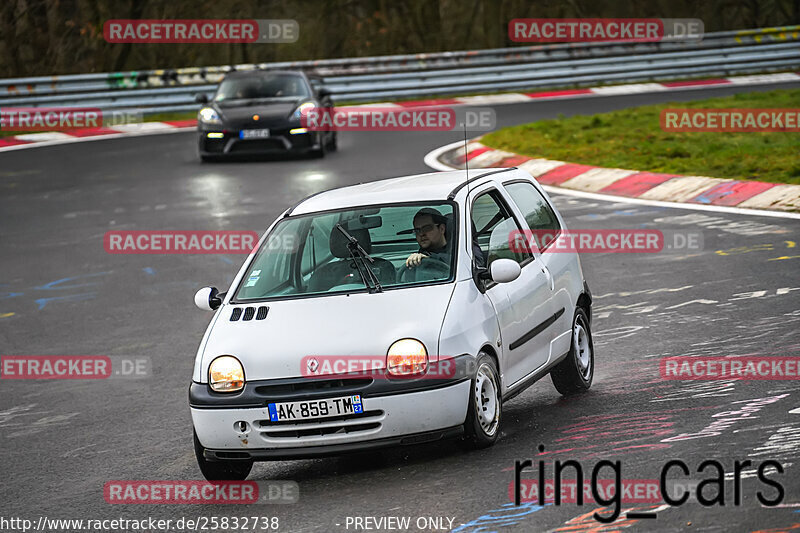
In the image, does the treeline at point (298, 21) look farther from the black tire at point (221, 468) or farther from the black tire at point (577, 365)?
the black tire at point (221, 468)

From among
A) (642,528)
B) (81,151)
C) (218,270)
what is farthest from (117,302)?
(81,151)

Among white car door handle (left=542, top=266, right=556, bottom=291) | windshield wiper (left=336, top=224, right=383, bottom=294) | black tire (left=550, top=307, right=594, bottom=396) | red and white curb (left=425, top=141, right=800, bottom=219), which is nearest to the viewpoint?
windshield wiper (left=336, top=224, right=383, bottom=294)

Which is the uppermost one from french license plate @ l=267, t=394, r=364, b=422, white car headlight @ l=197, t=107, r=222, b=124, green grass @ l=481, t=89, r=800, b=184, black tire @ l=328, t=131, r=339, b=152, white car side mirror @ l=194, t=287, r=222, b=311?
white car side mirror @ l=194, t=287, r=222, b=311

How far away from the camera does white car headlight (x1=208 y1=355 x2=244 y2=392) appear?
6562 millimetres

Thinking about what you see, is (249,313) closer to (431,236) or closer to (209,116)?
(431,236)

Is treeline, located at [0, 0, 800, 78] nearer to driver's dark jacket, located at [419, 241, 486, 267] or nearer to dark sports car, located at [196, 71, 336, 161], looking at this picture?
dark sports car, located at [196, 71, 336, 161]

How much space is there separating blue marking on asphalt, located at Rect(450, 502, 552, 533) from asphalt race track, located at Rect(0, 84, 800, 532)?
0.05ft

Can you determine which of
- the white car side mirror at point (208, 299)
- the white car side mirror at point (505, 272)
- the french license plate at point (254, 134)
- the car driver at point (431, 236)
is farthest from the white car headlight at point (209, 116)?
the white car side mirror at point (505, 272)

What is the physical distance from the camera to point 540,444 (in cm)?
674

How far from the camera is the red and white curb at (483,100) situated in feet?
88.3

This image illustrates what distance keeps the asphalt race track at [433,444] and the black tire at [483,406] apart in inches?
4.4

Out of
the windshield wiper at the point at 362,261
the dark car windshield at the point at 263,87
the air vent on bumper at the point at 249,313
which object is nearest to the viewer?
the air vent on bumper at the point at 249,313

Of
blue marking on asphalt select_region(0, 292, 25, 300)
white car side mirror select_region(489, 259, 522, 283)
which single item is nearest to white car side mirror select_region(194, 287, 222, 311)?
white car side mirror select_region(489, 259, 522, 283)

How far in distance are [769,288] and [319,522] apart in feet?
18.9
